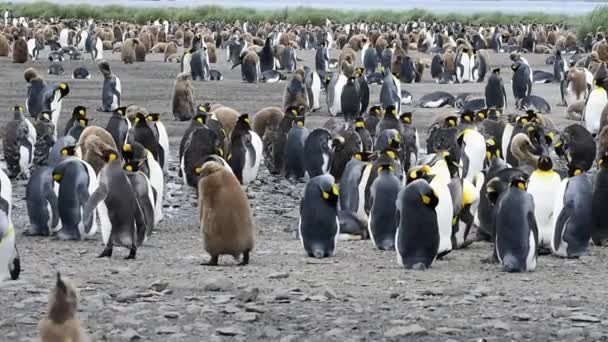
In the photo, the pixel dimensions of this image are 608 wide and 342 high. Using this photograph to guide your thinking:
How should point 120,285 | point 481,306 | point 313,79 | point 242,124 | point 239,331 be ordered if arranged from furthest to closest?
point 313,79 → point 242,124 → point 120,285 → point 481,306 → point 239,331

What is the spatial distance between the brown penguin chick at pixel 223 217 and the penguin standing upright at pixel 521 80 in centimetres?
1256

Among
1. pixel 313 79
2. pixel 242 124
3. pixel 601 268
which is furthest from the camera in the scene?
pixel 313 79

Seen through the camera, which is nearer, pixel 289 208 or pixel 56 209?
pixel 56 209

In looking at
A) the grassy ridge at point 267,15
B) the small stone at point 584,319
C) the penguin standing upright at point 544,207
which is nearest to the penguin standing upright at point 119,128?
the penguin standing upright at point 544,207

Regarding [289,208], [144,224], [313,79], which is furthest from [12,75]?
[144,224]

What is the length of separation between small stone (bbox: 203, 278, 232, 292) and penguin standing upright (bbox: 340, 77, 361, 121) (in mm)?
10445

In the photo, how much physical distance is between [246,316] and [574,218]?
3134 millimetres

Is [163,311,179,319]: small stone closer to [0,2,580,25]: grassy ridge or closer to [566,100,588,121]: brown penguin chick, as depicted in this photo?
[566,100,588,121]: brown penguin chick

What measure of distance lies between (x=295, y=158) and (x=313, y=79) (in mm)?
6720

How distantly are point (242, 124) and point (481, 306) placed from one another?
6.02 meters

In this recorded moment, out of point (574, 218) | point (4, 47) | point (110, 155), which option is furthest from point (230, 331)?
point (4, 47)

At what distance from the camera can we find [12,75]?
82.1 feet

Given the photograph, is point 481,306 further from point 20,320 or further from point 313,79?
point 313,79

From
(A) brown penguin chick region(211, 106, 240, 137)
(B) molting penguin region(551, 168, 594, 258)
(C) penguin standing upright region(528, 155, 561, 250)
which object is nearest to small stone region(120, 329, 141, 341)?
(B) molting penguin region(551, 168, 594, 258)
